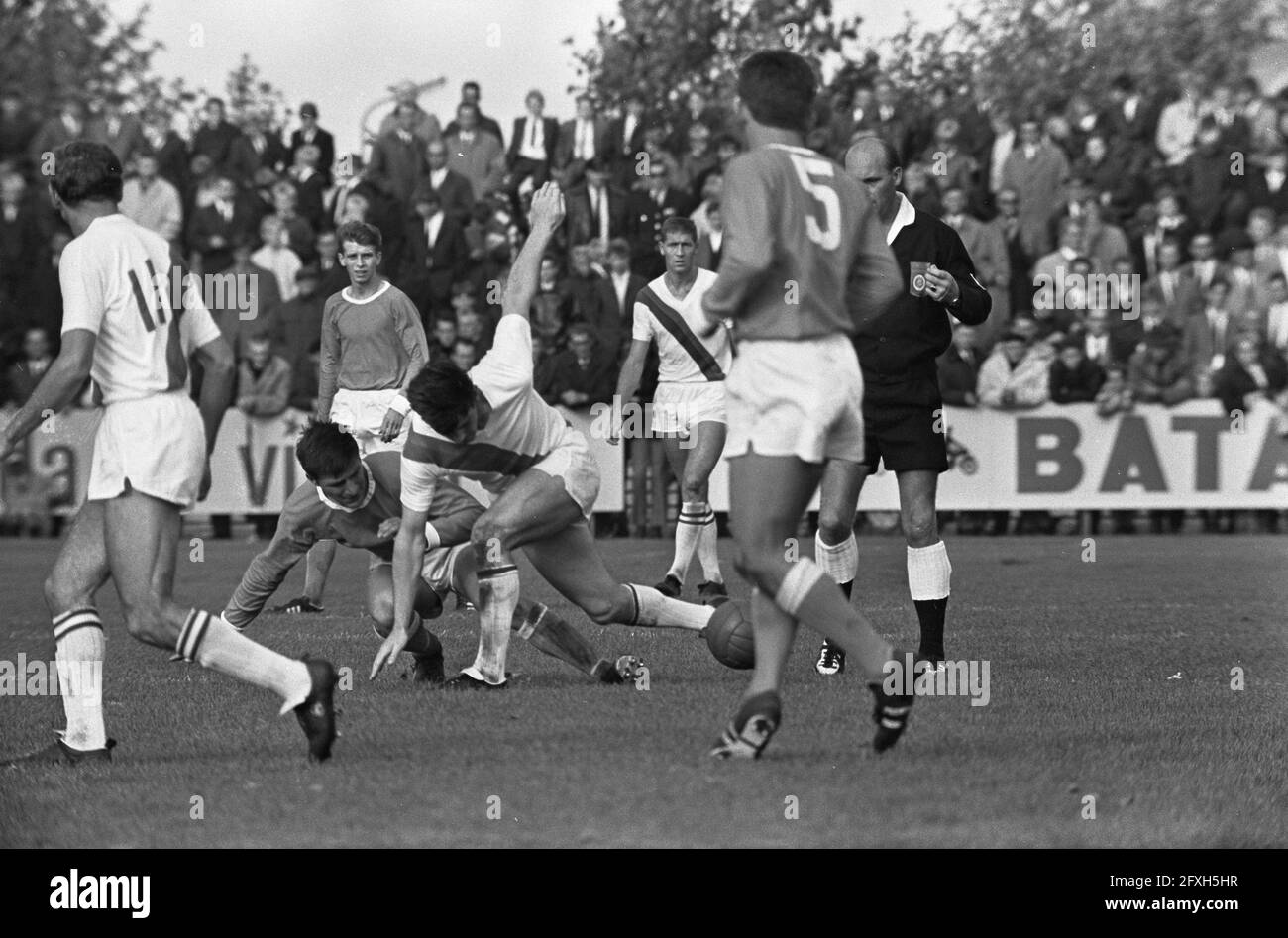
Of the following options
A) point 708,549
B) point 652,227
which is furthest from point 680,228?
point 652,227

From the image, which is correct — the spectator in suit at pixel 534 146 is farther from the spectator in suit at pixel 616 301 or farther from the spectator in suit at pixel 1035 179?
the spectator in suit at pixel 1035 179

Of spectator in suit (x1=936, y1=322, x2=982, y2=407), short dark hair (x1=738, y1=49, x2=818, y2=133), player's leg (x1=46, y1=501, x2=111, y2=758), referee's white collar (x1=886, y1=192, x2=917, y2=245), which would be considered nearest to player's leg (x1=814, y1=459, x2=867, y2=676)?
referee's white collar (x1=886, y1=192, x2=917, y2=245)

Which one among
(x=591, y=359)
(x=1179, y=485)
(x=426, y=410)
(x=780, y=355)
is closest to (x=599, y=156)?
(x=591, y=359)

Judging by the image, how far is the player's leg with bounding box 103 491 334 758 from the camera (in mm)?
7410

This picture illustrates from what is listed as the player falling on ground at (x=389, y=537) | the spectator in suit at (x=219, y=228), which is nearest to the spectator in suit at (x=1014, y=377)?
the spectator in suit at (x=219, y=228)

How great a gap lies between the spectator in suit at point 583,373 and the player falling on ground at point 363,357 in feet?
21.7

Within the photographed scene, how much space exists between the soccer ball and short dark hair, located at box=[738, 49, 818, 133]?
2.88 m

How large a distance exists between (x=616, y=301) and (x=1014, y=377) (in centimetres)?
423

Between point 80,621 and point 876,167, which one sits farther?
point 876,167

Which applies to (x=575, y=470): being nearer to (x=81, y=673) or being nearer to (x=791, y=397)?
(x=791, y=397)

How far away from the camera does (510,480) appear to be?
371 inches
